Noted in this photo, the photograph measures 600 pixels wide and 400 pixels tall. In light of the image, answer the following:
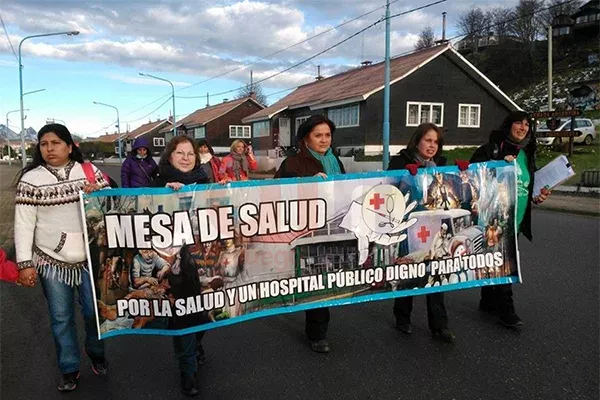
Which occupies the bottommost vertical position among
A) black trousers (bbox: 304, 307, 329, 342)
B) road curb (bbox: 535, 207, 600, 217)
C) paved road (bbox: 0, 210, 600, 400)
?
paved road (bbox: 0, 210, 600, 400)

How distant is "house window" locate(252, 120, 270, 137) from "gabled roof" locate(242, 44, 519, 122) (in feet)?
5.25

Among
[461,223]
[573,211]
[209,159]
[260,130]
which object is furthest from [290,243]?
[260,130]

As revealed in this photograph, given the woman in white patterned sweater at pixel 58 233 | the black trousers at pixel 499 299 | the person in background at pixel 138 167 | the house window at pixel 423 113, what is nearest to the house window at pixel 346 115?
the house window at pixel 423 113

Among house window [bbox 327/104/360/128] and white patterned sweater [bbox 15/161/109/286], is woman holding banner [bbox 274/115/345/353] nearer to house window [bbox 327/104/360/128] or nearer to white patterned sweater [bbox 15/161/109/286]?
white patterned sweater [bbox 15/161/109/286]

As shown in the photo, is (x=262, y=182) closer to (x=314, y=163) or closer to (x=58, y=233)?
(x=314, y=163)

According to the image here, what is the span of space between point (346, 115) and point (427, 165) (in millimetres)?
27066

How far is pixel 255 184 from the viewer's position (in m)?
3.30

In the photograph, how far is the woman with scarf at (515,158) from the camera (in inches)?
158

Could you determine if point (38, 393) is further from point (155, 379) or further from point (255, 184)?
point (255, 184)

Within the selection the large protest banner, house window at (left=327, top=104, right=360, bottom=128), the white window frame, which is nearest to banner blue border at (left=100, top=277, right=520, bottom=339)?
the large protest banner

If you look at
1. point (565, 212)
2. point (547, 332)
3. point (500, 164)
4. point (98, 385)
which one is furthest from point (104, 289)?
point (565, 212)

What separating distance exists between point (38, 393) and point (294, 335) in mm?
1975

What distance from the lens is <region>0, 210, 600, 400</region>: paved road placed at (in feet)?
9.83

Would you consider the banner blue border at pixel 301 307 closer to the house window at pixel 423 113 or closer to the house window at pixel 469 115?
the house window at pixel 423 113
